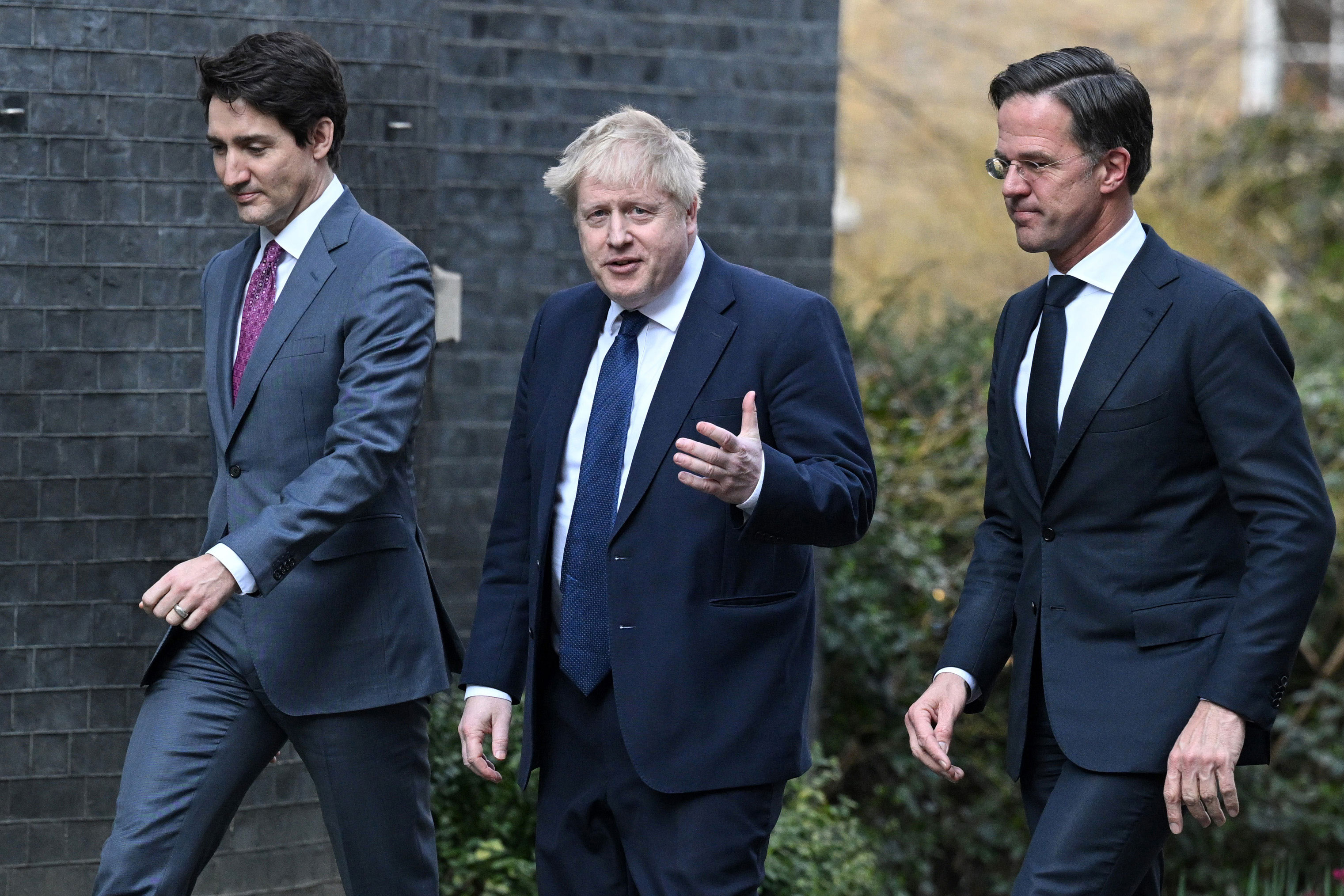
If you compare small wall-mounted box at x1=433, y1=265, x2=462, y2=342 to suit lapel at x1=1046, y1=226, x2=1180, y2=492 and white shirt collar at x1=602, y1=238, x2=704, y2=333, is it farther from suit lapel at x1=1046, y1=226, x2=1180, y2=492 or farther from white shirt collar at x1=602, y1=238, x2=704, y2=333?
suit lapel at x1=1046, y1=226, x2=1180, y2=492

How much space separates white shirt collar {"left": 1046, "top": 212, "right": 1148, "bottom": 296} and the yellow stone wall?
894 centimetres

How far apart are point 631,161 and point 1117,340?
1.03 m

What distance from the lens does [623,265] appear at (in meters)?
3.49

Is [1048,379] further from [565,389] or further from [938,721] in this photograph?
[565,389]

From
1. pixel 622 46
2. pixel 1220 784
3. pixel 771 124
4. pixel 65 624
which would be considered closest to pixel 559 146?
pixel 622 46

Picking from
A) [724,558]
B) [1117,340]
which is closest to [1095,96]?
[1117,340]

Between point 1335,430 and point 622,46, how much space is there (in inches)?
129

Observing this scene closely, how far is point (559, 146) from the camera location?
6004 millimetres

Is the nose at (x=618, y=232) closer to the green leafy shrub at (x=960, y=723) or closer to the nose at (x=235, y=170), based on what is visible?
the nose at (x=235, y=170)

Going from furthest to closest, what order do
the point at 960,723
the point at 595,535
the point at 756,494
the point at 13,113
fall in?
the point at 960,723, the point at 13,113, the point at 595,535, the point at 756,494

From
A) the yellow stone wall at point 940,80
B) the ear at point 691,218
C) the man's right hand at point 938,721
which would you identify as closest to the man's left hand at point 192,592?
the ear at point 691,218

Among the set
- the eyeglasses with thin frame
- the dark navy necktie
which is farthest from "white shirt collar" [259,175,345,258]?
the dark navy necktie

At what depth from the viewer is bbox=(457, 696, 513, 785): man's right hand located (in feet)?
11.7

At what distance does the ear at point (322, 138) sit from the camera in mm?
3693
